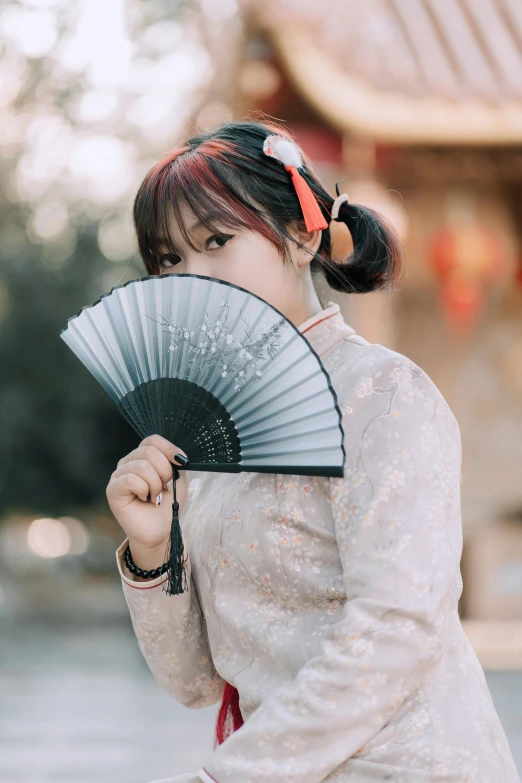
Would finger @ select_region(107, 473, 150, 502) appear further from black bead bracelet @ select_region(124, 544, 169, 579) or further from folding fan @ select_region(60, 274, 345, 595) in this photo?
black bead bracelet @ select_region(124, 544, 169, 579)

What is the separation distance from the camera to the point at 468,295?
7.48 m

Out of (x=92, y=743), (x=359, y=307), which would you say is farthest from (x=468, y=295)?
(x=92, y=743)

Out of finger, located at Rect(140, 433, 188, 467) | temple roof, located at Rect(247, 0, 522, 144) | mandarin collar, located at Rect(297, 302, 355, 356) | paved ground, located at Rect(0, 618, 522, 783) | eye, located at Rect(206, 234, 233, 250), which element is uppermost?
temple roof, located at Rect(247, 0, 522, 144)

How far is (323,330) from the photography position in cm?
168

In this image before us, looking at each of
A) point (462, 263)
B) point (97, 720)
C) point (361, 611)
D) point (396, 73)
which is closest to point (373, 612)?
point (361, 611)

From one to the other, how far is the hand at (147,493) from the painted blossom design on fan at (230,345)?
0.48 ft

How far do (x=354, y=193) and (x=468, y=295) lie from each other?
132cm

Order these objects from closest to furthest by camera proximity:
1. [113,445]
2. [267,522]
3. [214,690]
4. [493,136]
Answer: [267,522] → [214,690] → [493,136] → [113,445]

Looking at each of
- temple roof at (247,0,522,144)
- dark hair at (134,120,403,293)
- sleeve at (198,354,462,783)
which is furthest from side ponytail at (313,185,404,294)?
temple roof at (247,0,522,144)

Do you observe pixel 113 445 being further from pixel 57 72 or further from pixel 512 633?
pixel 512 633

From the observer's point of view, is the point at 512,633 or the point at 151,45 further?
the point at 151,45

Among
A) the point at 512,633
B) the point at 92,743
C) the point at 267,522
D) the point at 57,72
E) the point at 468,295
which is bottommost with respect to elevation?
the point at 512,633

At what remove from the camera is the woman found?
4.39 feet

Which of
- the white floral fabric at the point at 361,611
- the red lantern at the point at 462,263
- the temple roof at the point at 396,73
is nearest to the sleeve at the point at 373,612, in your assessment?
the white floral fabric at the point at 361,611
